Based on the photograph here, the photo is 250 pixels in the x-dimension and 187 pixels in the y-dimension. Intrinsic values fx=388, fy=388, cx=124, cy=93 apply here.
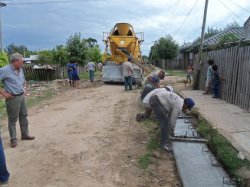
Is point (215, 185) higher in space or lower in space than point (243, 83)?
lower

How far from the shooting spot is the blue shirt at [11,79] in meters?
7.57

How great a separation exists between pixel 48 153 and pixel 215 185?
3162 millimetres

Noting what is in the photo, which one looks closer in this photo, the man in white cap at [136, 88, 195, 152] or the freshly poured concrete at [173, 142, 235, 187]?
the freshly poured concrete at [173, 142, 235, 187]

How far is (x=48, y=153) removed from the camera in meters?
7.16

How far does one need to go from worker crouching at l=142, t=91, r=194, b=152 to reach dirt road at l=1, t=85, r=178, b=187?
0.61 meters

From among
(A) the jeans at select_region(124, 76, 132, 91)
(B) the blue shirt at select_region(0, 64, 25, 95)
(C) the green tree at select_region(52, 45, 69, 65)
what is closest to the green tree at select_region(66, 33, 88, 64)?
(C) the green tree at select_region(52, 45, 69, 65)

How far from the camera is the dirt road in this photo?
5805 mm

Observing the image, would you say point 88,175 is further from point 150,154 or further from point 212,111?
point 212,111

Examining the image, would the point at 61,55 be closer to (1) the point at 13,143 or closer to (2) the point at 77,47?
(2) the point at 77,47

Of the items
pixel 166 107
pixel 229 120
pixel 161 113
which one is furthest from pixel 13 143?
pixel 229 120

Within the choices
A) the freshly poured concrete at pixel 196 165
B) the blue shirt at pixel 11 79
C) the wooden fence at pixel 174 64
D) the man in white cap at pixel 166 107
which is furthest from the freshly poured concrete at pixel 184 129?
the wooden fence at pixel 174 64

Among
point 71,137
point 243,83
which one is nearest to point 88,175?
point 71,137

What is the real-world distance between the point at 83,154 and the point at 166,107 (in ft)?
5.78

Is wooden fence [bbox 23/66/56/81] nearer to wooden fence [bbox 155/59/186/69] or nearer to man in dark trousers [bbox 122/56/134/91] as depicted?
man in dark trousers [bbox 122/56/134/91]
